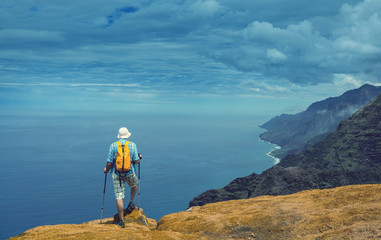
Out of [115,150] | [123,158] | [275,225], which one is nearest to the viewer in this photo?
[275,225]

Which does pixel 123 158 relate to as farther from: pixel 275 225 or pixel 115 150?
pixel 275 225

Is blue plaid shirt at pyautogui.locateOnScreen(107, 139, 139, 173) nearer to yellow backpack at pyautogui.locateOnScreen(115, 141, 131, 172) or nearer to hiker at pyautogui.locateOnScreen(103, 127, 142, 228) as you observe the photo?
hiker at pyautogui.locateOnScreen(103, 127, 142, 228)

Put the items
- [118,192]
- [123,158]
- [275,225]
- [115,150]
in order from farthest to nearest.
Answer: [118,192], [115,150], [123,158], [275,225]

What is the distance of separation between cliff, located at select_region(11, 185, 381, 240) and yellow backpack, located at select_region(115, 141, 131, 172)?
9.60 feet

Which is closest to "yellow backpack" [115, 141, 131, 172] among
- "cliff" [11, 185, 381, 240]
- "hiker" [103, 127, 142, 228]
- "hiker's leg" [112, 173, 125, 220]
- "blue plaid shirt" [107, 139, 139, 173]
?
"hiker" [103, 127, 142, 228]

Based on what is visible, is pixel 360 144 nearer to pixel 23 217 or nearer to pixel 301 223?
pixel 301 223

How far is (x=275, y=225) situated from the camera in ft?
42.5

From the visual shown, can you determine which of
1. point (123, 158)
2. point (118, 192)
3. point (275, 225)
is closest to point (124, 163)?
point (123, 158)

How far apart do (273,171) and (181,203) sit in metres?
102

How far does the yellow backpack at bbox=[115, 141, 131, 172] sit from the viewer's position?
13297 mm

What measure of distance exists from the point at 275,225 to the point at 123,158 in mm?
8058

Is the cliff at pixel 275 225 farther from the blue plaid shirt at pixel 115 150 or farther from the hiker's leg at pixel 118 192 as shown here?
the blue plaid shirt at pixel 115 150

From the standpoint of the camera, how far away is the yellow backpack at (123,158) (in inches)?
523

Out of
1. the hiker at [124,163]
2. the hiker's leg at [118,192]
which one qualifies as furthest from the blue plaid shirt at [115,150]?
the hiker's leg at [118,192]
